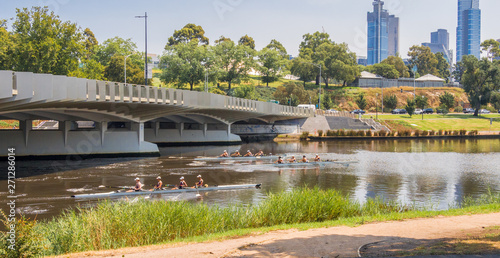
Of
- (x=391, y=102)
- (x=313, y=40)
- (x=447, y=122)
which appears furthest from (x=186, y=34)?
(x=447, y=122)

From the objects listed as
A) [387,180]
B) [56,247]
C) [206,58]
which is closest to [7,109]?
[56,247]

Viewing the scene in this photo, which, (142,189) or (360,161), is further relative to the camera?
(360,161)

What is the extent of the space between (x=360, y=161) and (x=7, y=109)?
36657 millimetres

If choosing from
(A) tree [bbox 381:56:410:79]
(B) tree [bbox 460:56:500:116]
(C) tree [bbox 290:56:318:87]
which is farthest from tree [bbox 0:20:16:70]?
(A) tree [bbox 381:56:410:79]

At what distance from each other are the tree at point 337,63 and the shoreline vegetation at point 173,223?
12701cm

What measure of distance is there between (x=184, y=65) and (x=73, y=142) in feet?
242

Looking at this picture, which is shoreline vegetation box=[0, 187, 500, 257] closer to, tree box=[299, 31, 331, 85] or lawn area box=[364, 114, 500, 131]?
lawn area box=[364, 114, 500, 131]

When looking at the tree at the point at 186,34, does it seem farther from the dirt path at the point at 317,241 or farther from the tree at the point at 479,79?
the dirt path at the point at 317,241

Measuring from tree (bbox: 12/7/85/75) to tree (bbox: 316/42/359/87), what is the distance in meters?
81.6

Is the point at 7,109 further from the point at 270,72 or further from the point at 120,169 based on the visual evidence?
the point at 270,72

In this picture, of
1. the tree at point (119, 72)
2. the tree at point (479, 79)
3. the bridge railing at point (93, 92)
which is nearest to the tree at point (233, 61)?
the tree at point (119, 72)

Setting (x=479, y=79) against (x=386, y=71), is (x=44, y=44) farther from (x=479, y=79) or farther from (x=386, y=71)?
(x=386, y=71)

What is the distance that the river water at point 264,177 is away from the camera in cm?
3250

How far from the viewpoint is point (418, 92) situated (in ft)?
505
